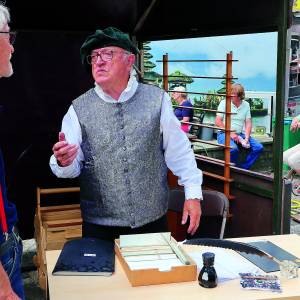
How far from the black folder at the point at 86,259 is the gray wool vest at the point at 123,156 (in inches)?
14.6

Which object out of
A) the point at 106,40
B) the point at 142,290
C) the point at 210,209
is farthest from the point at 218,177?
the point at 142,290

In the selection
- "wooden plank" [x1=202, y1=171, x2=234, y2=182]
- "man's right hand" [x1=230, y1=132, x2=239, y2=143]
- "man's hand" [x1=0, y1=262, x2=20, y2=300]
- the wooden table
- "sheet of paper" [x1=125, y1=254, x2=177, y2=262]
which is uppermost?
"man's right hand" [x1=230, y1=132, x2=239, y2=143]

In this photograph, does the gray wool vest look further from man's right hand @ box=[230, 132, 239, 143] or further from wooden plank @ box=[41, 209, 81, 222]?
man's right hand @ box=[230, 132, 239, 143]

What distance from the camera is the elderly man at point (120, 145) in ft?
8.63

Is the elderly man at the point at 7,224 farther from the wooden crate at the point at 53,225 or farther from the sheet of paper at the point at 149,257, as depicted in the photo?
the wooden crate at the point at 53,225

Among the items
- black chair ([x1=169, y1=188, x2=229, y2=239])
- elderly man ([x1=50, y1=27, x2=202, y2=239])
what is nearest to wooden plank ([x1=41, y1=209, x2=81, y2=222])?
black chair ([x1=169, y1=188, x2=229, y2=239])

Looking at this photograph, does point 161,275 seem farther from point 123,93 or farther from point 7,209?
point 123,93

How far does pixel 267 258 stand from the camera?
2.18 m

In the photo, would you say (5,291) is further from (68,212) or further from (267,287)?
(68,212)

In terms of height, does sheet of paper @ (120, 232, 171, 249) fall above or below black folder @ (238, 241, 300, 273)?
above

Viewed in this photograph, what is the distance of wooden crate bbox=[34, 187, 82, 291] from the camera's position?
361cm

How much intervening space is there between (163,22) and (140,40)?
302 millimetres

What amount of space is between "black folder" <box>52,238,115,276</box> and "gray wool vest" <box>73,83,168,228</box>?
0.37 metres

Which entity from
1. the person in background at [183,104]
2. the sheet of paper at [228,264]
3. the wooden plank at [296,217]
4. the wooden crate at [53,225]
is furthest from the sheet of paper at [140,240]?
the wooden plank at [296,217]
